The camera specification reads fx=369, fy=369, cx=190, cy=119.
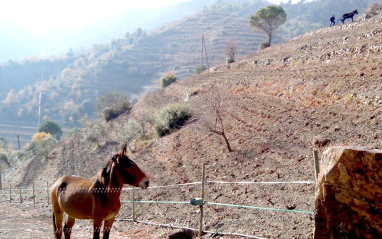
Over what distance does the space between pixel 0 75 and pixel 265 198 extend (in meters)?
147

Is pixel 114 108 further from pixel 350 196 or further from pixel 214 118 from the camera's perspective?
pixel 350 196

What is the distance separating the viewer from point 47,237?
332 inches

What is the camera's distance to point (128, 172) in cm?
612

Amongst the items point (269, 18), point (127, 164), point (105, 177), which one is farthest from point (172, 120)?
point (269, 18)

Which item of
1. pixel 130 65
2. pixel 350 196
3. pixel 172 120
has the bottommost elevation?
pixel 172 120

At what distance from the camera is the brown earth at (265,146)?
9263 mm

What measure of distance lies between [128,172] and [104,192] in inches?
21.1

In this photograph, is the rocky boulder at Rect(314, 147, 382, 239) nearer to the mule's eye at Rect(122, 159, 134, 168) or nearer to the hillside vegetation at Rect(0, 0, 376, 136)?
the mule's eye at Rect(122, 159, 134, 168)

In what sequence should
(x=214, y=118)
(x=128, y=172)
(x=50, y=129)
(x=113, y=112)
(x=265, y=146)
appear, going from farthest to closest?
(x=50, y=129)
(x=113, y=112)
(x=214, y=118)
(x=265, y=146)
(x=128, y=172)

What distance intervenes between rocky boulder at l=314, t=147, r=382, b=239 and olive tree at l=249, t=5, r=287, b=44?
5029cm

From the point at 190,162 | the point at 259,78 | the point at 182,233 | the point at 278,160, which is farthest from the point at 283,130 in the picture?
the point at 259,78

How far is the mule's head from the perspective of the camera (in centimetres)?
611

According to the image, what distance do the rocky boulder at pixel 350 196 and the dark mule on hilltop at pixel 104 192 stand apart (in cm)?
279

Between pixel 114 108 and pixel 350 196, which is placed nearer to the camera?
pixel 350 196
